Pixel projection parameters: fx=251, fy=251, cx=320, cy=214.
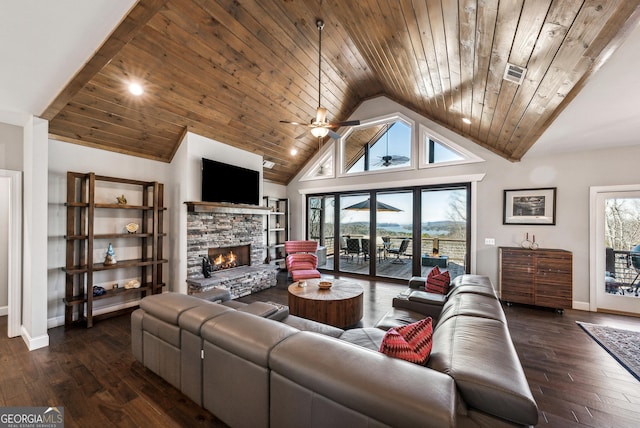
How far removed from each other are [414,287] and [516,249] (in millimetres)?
2194

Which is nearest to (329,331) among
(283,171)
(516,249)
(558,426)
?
(558,426)

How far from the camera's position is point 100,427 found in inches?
70.6

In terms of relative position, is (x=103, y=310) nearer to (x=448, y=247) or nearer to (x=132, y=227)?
(x=132, y=227)

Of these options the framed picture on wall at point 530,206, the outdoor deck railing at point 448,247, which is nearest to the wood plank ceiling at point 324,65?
the framed picture on wall at point 530,206

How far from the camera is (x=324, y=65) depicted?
4.50 meters

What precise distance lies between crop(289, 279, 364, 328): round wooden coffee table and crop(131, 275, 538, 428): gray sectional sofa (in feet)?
2.68

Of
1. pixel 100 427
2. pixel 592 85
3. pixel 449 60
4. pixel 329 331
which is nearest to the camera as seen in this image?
pixel 100 427

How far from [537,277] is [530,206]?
1309mm

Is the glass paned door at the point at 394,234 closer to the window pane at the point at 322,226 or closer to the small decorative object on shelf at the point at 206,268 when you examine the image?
the window pane at the point at 322,226

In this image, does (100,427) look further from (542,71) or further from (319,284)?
(542,71)

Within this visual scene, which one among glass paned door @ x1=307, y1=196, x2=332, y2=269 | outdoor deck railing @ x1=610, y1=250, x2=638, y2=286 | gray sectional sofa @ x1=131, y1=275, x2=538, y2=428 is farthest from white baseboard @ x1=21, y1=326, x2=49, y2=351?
outdoor deck railing @ x1=610, y1=250, x2=638, y2=286

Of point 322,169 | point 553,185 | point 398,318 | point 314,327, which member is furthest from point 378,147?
point 314,327

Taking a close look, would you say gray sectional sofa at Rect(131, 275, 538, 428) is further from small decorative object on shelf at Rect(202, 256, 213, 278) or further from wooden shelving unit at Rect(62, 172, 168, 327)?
small decorative object on shelf at Rect(202, 256, 213, 278)

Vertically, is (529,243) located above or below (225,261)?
above
